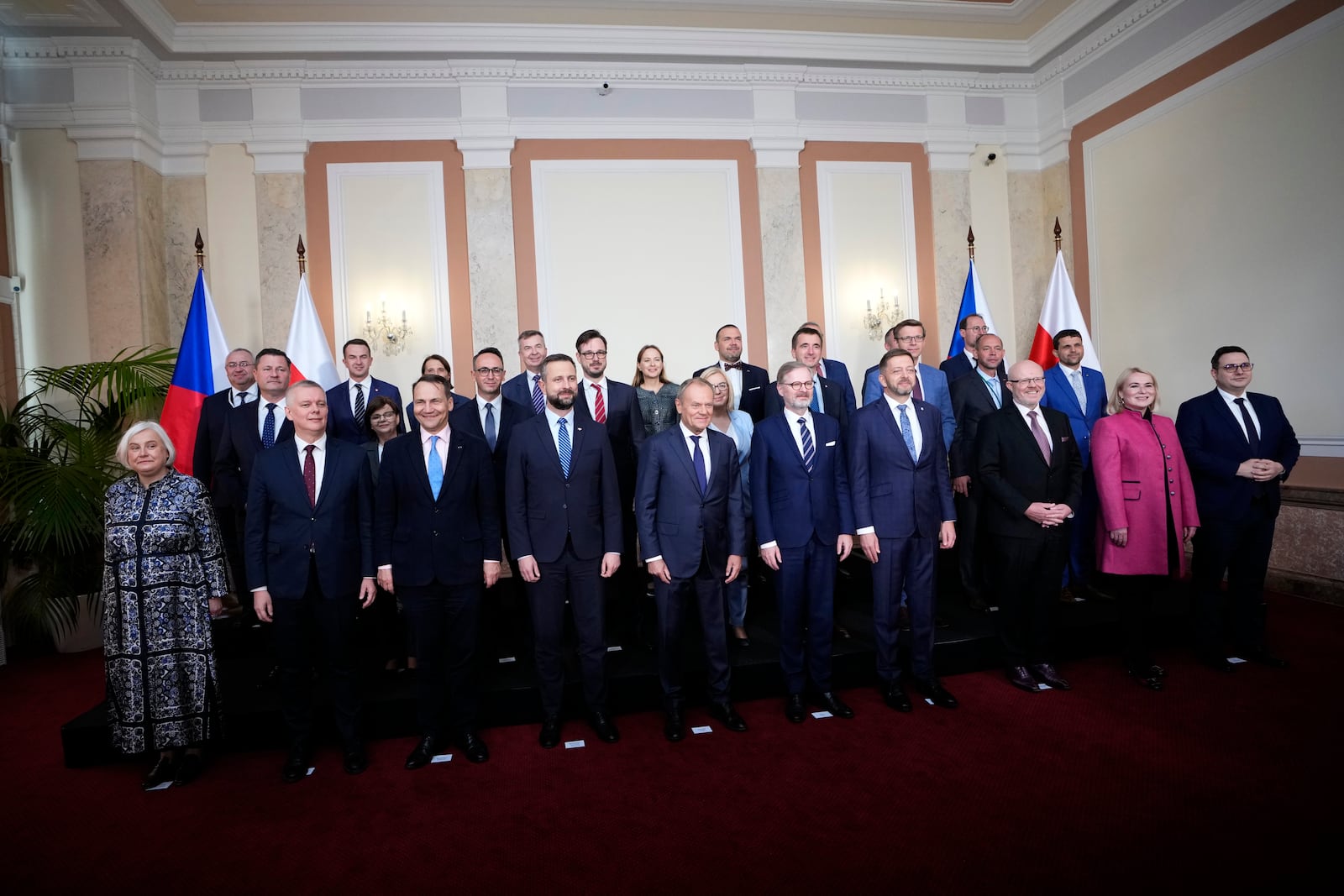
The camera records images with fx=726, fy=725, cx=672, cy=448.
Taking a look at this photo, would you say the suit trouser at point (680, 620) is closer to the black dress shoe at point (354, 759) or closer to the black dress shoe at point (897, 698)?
the black dress shoe at point (897, 698)

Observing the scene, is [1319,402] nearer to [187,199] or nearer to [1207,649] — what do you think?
[1207,649]

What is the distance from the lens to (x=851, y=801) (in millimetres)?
2783

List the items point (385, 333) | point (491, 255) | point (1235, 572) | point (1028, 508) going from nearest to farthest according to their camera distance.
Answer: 1. point (1028, 508)
2. point (1235, 572)
3. point (385, 333)
4. point (491, 255)

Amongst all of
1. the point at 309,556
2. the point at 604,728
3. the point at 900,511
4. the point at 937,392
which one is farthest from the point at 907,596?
the point at 309,556

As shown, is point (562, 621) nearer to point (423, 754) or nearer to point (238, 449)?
point (423, 754)

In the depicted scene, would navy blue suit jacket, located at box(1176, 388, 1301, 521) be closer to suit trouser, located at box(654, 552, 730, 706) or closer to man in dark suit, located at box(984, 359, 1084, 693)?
Result: man in dark suit, located at box(984, 359, 1084, 693)

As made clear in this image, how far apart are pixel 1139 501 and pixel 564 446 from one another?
3.01 m

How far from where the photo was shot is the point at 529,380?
4281 mm

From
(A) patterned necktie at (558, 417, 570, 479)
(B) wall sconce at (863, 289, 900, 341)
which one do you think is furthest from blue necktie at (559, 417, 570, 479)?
(B) wall sconce at (863, 289, 900, 341)

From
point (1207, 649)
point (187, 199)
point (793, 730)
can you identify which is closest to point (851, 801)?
point (793, 730)

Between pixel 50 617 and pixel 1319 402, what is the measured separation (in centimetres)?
922

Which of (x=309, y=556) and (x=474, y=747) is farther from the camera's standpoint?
(x=474, y=747)

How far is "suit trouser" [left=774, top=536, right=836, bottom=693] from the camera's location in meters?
3.56

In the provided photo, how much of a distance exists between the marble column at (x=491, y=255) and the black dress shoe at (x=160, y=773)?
4.41 metres
